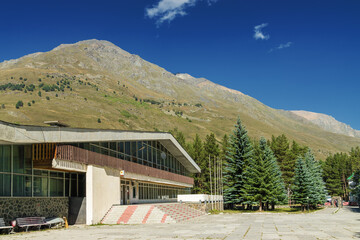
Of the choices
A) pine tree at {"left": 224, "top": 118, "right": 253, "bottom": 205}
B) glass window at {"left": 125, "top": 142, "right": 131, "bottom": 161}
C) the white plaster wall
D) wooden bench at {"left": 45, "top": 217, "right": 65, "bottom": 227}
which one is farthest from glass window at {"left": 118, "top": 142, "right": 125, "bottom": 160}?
pine tree at {"left": 224, "top": 118, "right": 253, "bottom": 205}

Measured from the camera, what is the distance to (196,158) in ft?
A: 210

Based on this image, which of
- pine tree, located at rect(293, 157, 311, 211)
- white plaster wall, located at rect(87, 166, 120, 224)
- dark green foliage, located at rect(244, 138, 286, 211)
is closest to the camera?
white plaster wall, located at rect(87, 166, 120, 224)

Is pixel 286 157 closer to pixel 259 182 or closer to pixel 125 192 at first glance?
pixel 259 182

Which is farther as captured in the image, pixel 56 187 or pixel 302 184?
pixel 302 184

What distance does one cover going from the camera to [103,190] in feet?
84.4

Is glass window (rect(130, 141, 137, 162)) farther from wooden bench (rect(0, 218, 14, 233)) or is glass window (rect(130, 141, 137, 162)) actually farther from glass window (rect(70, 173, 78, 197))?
wooden bench (rect(0, 218, 14, 233))

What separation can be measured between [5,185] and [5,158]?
1407 mm

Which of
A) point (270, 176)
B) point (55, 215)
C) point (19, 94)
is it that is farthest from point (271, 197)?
point (19, 94)

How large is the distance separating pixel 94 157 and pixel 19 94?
536ft

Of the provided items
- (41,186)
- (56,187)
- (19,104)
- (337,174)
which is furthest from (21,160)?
(19,104)

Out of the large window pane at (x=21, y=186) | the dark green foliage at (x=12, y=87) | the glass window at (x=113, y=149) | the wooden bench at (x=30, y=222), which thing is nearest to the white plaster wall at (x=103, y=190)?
the glass window at (x=113, y=149)

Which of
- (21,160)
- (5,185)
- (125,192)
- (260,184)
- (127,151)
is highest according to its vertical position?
(127,151)

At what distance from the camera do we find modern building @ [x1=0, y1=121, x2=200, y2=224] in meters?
18.5

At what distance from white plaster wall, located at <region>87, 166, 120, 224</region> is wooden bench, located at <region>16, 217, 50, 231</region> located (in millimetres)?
4010
